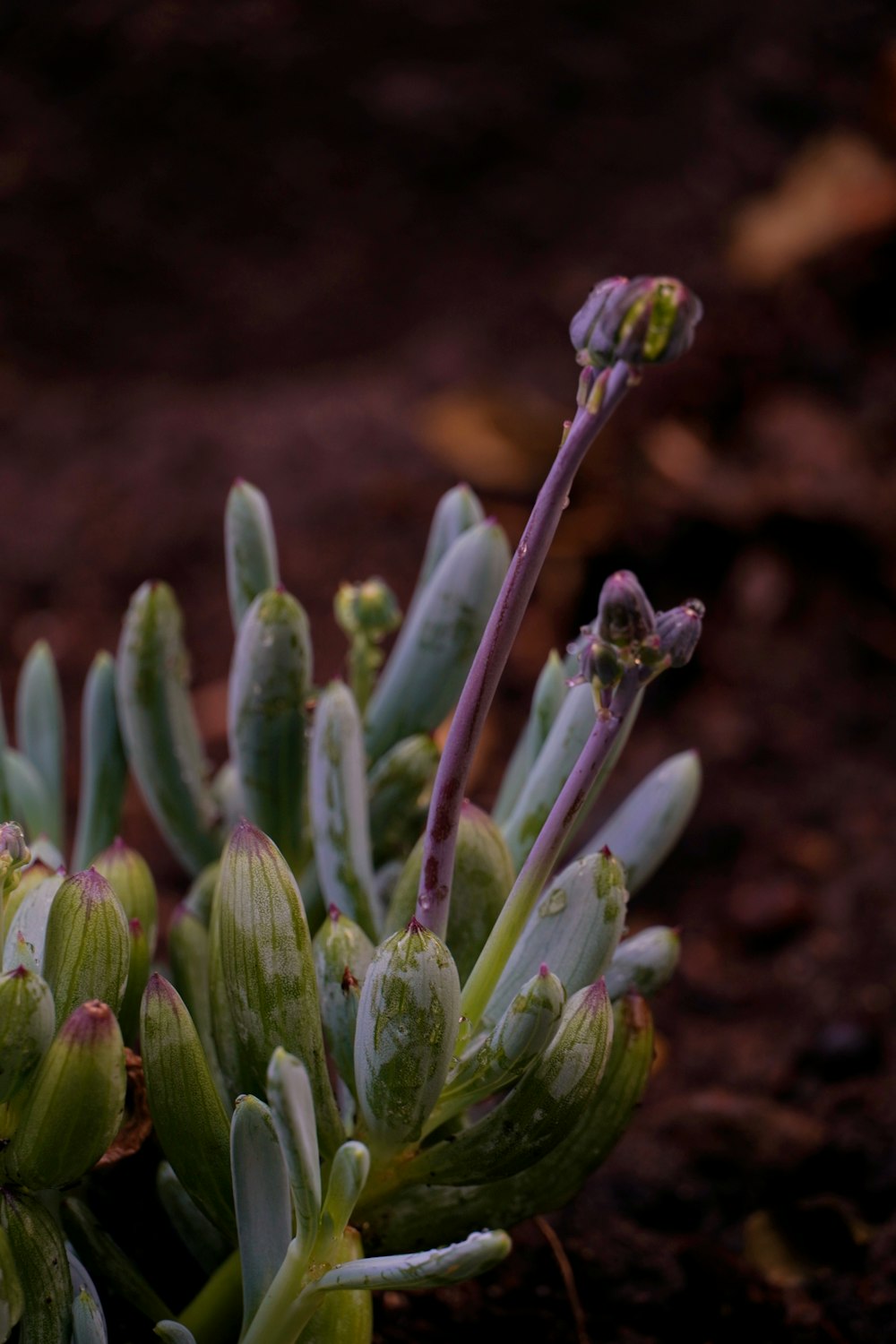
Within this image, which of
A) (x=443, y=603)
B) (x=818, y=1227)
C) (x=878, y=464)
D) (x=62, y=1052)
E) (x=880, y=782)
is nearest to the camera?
(x=62, y=1052)

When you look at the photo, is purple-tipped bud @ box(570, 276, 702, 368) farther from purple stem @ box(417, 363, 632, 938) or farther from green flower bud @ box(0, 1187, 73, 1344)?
green flower bud @ box(0, 1187, 73, 1344)

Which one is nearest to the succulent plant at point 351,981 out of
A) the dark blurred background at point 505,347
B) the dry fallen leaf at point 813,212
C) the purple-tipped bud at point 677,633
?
the purple-tipped bud at point 677,633

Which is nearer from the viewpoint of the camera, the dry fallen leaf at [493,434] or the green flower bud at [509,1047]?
the green flower bud at [509,1047]

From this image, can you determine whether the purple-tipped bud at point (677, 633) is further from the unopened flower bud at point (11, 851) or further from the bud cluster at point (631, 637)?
the unopened flower bud at point (11, 851)

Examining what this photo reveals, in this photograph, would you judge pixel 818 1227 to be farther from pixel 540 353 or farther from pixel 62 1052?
pixel 540 353

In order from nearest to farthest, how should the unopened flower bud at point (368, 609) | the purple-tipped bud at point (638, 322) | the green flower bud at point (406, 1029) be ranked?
the purple-tipped bud at point (638, 322) < the green flower bud at point (406, 1029) < the unopened flower bud at point (368, 609)

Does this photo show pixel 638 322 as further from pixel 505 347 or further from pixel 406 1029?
pixel 505 347

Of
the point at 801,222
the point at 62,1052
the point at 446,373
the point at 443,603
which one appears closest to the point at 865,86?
the point at 801,222
